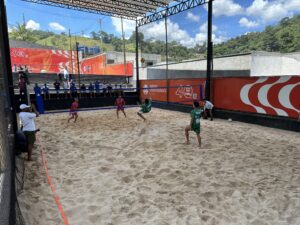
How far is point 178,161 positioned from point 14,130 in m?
3.98

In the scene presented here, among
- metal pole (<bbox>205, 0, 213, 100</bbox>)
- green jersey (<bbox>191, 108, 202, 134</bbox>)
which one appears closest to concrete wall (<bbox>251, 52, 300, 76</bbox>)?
metal pole (<bbox>205, 0, 213, 100</bbox>)

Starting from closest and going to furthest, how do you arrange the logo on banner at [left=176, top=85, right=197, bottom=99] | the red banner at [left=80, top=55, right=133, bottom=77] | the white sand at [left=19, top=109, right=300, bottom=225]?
the white sand at [left=19, top=109, right=300, bottom=225] < the logo on banner at [left=176, top=85, right=197, bottom=99] < the red banner at [left=80, top=55, right=133, bottom=77]

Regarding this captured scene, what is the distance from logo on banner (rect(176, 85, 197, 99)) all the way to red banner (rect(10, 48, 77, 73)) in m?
16.1

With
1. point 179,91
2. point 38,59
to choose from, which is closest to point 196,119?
point 179,91

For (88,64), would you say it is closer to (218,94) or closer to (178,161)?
(218,94)

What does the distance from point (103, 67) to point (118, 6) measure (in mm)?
19890

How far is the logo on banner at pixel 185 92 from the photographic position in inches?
472

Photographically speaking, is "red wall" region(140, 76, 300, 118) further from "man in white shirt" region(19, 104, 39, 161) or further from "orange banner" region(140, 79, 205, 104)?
"man in white shirt" region(19, 104, 39, 161)

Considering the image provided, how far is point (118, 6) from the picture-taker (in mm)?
13867

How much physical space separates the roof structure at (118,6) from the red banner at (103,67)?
11.9 meters

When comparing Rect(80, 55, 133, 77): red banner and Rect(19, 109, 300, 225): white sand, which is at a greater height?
Rect(80, 55, 133, 77): red banner

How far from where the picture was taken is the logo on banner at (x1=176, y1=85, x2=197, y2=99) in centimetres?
1198

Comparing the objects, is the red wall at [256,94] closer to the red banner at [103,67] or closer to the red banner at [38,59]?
the red banner at [103,67]

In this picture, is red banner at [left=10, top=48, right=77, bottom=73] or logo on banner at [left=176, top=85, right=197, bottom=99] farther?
red banner at [left=10, top=48, right=77, bottom=73]
